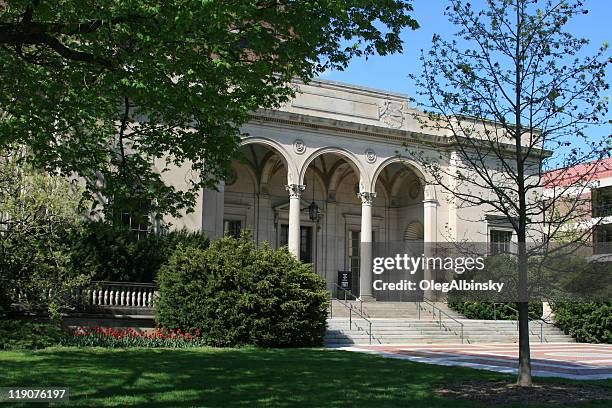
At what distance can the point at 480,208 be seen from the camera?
36.3m

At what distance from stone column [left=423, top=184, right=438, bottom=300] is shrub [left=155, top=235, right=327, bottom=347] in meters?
14.4

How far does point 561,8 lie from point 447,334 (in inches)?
692

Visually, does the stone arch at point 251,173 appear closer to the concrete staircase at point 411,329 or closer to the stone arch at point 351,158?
the stone arch at point 351,158

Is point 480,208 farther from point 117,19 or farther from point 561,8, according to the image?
point 117,19

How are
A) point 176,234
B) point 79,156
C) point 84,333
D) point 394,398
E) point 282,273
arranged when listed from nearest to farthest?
point 394,398 → point 79,156 → point 84,333 → point 282,273 → point 176,234

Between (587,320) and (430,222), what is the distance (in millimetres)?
9853

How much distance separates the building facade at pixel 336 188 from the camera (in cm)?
3152

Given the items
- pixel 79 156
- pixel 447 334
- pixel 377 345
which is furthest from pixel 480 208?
pixel 79 156

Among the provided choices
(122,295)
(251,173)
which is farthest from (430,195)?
(122,295)

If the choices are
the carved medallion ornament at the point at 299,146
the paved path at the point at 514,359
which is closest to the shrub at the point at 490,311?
the paved path at the point at 514,359

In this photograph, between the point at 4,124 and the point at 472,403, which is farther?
the point at 4,124

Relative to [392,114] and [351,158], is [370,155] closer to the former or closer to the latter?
[351,158]

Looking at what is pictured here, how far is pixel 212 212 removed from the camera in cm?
2989

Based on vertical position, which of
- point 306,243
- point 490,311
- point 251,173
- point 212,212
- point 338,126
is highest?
point 338,126
